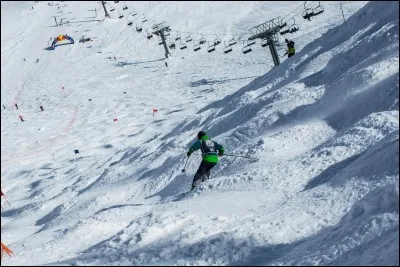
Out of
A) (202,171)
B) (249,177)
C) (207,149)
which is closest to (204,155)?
(207,149)

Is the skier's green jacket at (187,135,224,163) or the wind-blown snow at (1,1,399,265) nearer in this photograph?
the wind-blown snow at (1,1,399,265)

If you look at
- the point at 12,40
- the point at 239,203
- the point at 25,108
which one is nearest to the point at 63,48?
A: the point at 12,40

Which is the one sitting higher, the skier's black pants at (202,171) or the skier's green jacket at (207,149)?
the skier's green jacket at (207,149)

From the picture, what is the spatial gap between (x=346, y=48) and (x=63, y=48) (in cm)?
5325

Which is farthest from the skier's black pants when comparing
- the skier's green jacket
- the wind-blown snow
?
the wind-blown snow

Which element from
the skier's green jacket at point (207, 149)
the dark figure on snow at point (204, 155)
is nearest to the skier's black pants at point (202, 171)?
the dark figure on snow at point (204, 155)

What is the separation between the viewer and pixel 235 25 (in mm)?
57594

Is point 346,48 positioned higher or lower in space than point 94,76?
higher

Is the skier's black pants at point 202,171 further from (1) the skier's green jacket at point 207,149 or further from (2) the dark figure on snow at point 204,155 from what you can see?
(1) the skier's green jacket at point 207,149

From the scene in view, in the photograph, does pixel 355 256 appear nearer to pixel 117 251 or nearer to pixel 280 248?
pixel 280 248

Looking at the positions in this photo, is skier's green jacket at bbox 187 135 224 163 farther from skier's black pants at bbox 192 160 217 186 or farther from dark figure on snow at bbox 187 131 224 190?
skier's black pants at bbox 192 160 217 186

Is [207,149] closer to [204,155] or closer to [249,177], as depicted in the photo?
[204,155]

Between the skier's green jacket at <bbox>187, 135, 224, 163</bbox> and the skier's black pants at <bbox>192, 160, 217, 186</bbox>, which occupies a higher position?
the skier's green jacket at <bbox>187, 135, 224, 163</bbox>

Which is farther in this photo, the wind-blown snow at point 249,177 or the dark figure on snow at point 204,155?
the dark figure on snow at point 204,155
